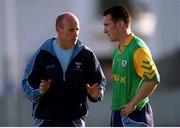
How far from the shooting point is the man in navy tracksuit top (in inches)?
325

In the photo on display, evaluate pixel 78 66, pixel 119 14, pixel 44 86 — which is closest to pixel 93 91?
pixel 78 66

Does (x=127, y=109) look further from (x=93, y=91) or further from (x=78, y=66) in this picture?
(x=78, y=66)

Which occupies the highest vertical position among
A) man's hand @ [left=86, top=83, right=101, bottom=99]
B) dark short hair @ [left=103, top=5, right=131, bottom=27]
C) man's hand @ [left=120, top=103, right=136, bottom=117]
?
dark short hair @ [left=103, top=5, right=131, bottom=27]

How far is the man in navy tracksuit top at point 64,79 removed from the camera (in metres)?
8.25

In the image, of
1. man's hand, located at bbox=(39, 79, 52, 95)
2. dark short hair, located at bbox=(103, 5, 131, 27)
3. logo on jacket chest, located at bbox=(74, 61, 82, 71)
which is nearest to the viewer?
man's hand, located at bbox=(39, 79, 52, 95)

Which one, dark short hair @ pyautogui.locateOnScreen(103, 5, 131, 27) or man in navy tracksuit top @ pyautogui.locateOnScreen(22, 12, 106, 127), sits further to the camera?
dark short hair @ pyautogui.locateOnScreen(103, 5, 131, 27)

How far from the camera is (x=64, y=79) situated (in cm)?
826

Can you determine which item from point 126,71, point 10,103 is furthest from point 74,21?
point 10,103

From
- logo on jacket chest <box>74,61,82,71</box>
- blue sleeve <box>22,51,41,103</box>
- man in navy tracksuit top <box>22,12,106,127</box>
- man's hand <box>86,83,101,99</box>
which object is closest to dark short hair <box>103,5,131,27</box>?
man in navy tracksuit top <box>22,12,106,127</box>

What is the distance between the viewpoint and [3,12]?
24.1 metres

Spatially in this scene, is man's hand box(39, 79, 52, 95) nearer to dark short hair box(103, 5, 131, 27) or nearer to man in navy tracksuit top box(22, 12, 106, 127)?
man in navy tracksuit top box(22, 12, 106, 127)

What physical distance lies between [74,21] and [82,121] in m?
0.78

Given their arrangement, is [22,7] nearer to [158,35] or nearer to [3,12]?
[3,12]

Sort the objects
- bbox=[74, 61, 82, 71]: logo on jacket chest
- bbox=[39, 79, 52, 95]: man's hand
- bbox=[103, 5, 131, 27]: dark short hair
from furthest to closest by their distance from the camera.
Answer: bbox=[103, 5, 131, 27]: dark short hair → bbox=[74, 61, 82, 71]: logo on jacket chest → bbox=[39, 79, 52, 95]: man's hand
